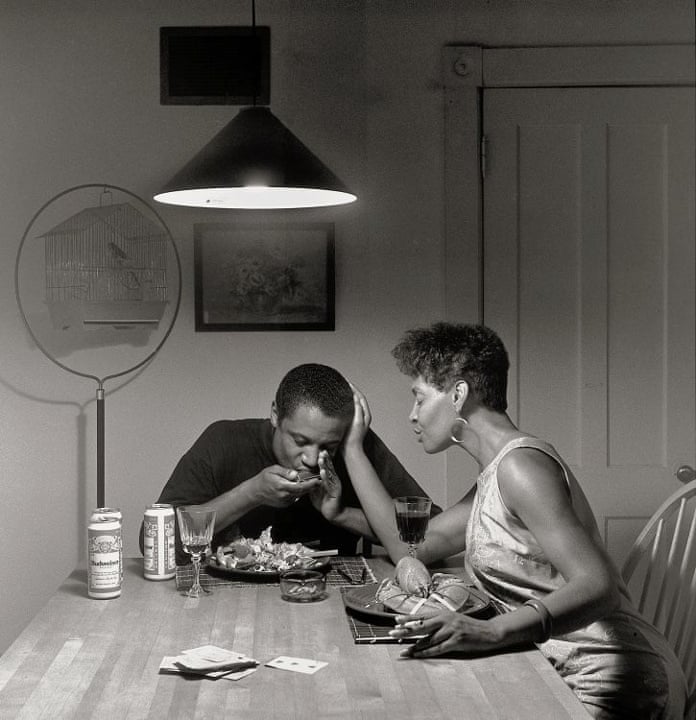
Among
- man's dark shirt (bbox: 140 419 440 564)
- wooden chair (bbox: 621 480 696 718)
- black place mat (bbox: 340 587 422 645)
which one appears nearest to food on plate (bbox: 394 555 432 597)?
black place mat (bbox: 340 587 422 645)

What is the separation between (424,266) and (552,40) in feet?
2.79

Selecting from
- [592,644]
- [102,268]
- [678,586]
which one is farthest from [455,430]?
[102,268]

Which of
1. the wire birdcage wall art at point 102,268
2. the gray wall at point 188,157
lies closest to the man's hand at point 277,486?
the gray wall at point 188,157

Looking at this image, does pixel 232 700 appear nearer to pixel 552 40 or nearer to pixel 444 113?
pixel 444 113

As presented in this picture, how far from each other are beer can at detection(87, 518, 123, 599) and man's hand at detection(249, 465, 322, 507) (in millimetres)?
433

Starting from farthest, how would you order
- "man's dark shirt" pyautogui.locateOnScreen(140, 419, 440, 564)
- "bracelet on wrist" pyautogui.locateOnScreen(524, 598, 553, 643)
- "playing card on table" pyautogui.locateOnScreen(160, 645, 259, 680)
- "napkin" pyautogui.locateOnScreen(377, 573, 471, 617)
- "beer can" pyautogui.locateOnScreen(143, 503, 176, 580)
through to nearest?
"man's dark shirt" pyautogui.locateOnScreen(140, 419, 440, 564)
"beer can" pyautogui.locateOnScreen(143, 503, 176, 580)
"napkin" pyautogui.locateOnScreen(377, 573, 471, 617)
"bracelet on wrist" pyautogui.locateOnScreen(524, 598, 553, 643)
"playing card on table" pyautogui.locateOnScreen(160, 645, 259, 680)

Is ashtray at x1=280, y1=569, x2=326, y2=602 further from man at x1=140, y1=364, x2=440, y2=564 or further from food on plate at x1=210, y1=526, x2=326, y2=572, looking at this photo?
man at x1=140, y1=364, x2=440, y2=564

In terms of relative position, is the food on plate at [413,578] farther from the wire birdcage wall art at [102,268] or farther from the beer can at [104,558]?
the wire birdcage wall art at [102,268]

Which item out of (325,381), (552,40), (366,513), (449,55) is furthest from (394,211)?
(366,513)

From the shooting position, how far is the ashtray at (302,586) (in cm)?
190

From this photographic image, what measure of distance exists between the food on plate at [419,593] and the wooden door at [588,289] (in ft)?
4.56

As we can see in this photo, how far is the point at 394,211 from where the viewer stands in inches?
127

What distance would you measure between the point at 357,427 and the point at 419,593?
700 millimetres

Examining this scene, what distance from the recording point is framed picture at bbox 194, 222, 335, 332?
3217mm
